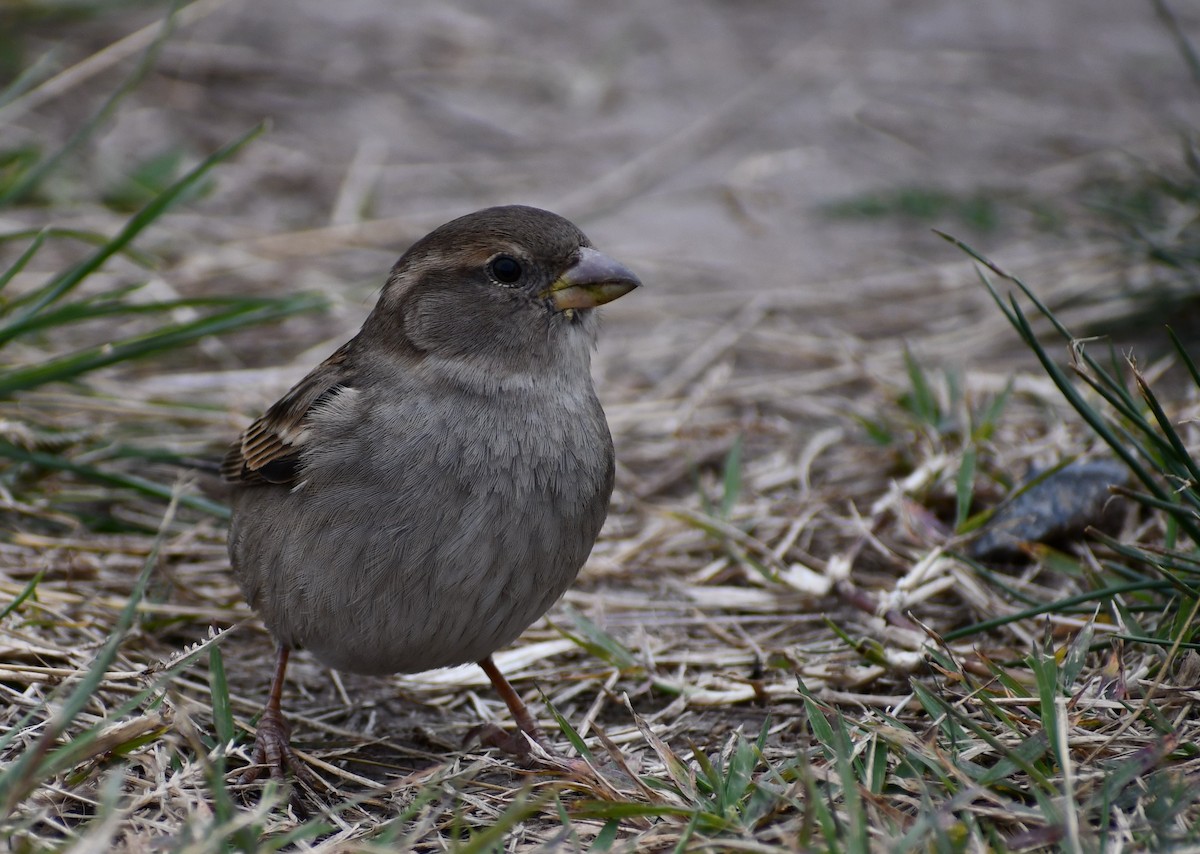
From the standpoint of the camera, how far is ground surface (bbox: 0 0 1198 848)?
4098 millimetres

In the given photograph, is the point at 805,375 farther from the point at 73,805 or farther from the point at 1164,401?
the point at 73,805

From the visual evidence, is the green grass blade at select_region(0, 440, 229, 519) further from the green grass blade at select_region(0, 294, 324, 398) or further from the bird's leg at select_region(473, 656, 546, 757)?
the bird's leg at select_region(473, 656, 546, 757)

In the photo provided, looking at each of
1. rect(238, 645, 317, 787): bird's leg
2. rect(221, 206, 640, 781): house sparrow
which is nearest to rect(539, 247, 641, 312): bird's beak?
rect(221, 206, 640, 781): house sparrow

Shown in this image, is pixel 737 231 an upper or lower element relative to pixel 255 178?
lower

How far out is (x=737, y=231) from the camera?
26.4 feet

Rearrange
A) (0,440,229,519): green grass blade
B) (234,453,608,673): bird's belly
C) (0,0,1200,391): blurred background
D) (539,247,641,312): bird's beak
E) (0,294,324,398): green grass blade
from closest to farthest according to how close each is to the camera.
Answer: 1. (234,453,608,673): bird's belly
2. (539,247,641,312): bird's beak
3. (0,440,229,519): green grass blade
4. (0,294,324,398): green grass blade
5. (0,0,1200,391): blurred background

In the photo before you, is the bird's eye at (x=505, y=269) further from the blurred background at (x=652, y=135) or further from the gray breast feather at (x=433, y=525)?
the blurred background at (x=652, y=135)

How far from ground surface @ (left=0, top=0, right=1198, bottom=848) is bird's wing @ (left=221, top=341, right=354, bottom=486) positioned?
641 mm

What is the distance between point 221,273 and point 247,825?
4.59 meters

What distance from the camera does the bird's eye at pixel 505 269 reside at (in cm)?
371

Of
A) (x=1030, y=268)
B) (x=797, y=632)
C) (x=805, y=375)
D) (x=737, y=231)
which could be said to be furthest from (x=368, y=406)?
(x=737, y=231)

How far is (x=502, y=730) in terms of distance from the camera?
12.7 feet

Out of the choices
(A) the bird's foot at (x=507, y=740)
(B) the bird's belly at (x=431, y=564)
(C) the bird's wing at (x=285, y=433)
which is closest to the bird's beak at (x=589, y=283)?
→ (B) the bird's belly at (x=431, y=564)

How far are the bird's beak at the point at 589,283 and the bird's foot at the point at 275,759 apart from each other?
1479 mm
